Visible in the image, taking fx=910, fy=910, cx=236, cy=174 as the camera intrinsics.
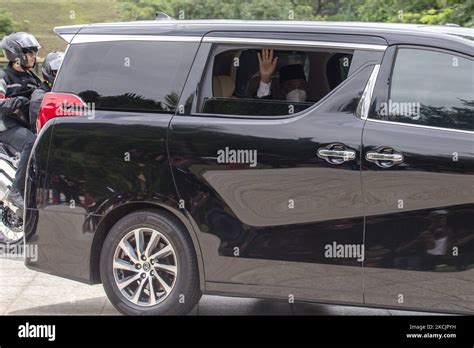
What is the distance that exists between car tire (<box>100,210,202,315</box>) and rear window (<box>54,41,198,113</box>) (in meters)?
0.76

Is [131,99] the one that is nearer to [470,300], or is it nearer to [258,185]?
[258,185]

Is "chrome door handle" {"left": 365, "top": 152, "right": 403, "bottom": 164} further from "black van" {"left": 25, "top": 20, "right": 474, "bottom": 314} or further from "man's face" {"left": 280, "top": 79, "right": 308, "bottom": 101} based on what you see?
"man's face" {"left": 280, "top": 79, "right": 308, "bottom": 101}

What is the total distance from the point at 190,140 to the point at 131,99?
1.86 ft

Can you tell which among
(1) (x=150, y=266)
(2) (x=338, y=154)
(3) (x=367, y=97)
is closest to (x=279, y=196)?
(2) (x=338, y=154)

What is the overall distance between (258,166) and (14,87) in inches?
173

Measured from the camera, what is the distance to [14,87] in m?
9.29

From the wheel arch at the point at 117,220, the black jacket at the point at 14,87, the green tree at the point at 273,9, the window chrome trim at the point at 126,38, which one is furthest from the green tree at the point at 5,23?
the wheel arch at the point at 117,220

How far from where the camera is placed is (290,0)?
35625mm

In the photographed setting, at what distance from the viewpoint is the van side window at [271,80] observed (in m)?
5.84

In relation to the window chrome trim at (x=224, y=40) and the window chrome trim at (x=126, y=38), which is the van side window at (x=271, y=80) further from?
the window chrome trim at (x=126, y=38)

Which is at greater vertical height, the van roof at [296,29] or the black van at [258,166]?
the van roof at [296,29]

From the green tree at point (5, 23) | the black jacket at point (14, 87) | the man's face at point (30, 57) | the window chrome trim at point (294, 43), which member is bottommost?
the green tree at point (5, 23)

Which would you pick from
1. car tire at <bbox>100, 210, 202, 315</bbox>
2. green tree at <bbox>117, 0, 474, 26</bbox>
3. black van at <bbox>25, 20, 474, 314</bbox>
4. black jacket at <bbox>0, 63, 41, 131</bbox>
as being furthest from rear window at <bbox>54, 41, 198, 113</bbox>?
green tree at <bbox>117, 0, 474, 26</bbox>
